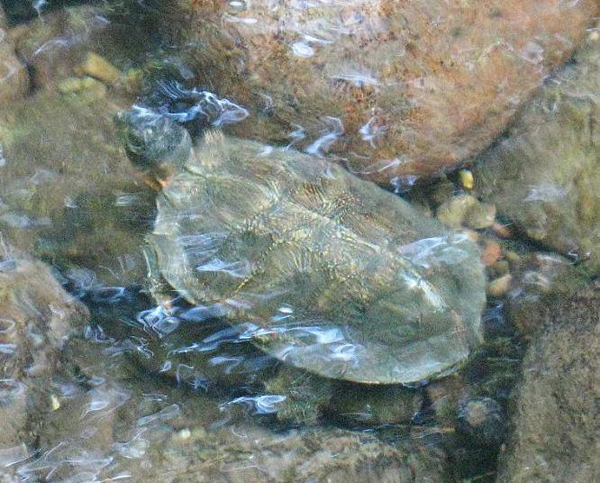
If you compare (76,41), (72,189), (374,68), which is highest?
(374,68)

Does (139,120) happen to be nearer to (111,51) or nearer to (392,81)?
(111,51)

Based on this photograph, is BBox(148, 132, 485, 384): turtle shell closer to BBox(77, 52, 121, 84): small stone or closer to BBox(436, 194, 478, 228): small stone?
BBox(436, 194, 478, 228): small stone

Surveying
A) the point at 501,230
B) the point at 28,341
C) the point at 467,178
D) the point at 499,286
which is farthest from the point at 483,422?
the point at 28,341

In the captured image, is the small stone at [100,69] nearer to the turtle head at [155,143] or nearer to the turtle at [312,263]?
the turtle head at [155,143]

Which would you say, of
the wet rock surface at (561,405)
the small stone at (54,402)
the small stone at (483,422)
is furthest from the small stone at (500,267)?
the small stone at (54,402)

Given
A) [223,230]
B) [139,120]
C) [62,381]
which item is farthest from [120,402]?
[139,120]

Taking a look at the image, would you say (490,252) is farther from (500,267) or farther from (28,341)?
(28,341)
